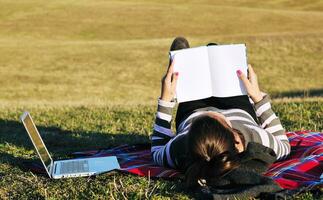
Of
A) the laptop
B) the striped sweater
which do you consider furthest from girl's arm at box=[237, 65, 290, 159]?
the laptop

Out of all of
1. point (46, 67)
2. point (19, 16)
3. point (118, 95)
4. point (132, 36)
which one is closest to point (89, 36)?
point (132, 36)

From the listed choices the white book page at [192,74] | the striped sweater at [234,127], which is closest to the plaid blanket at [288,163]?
the striped sweater at [234,127]

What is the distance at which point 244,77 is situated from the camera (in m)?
4.94

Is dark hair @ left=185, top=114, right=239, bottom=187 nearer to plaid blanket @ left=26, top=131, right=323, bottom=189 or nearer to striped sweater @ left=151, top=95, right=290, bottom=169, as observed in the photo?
striped sweater @ left=151, top=95, right=290, bottom=169

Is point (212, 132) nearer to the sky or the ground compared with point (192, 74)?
nearer to the ground

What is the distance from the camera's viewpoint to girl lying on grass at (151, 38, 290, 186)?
3.95m

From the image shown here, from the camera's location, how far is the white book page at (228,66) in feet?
16.4

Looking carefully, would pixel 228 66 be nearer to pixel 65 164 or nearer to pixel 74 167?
pixel 74 167

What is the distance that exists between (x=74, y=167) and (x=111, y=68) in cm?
2271

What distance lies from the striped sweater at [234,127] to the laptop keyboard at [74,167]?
0.66 m

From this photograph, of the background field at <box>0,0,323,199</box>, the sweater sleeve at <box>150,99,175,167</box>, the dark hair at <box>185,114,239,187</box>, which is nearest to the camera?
the dark hair at <box>185,114,239,187</box>

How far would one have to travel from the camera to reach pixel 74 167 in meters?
4.92

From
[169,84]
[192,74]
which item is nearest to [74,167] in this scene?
[169,84]

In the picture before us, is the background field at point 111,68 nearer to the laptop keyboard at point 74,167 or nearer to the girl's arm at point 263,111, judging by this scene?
the laptop keyboard at point 74,167
